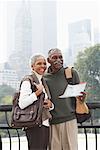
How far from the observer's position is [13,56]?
403 centimetres

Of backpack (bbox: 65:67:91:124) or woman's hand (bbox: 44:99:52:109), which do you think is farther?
backpack (bbox: 65:67:91:124)

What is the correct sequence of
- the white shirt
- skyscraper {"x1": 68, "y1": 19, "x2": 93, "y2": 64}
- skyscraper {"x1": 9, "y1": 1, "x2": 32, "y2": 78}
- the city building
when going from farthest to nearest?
skyscraper {"x1": 68, "y1": 19, "x2": 93, "y2": 64}
skyscraper {"x1": 9, "y1": 1, "x2": 32, "y2": 78}
the city building
the white shirt

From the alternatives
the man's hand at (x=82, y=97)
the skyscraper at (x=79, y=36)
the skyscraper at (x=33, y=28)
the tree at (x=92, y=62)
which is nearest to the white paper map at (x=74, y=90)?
the man's hand at (x=82, y=97)

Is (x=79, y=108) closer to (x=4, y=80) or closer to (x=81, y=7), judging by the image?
(x=4, y=80)

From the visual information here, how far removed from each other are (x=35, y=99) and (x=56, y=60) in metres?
0.29

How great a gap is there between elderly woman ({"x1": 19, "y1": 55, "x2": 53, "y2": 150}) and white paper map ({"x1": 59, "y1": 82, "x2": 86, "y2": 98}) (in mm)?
117

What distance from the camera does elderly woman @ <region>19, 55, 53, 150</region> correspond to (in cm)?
177

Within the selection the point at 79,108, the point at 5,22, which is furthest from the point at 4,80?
the point at 79,108

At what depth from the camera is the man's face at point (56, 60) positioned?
188cm

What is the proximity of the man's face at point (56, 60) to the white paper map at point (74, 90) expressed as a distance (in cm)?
14

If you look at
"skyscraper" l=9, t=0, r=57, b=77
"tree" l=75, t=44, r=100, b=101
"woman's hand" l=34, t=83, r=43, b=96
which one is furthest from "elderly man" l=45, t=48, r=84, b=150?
"skyscraper" l=9, t=0, r=57, b=77

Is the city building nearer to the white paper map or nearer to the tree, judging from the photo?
the tree

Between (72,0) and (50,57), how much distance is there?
331 centimetres

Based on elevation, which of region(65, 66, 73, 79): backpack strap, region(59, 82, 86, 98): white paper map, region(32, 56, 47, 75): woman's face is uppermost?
region(32, 56, 47, 75): woman's face
